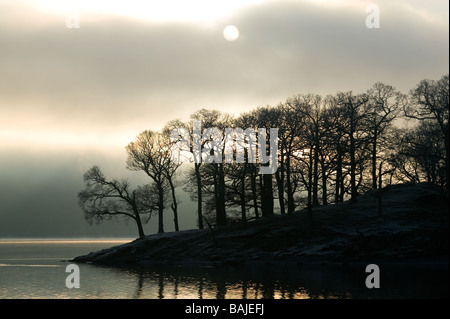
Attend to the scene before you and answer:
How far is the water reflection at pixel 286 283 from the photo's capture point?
32.7 metres

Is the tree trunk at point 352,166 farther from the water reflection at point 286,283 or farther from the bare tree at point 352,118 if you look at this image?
the water reflection at point 286,283

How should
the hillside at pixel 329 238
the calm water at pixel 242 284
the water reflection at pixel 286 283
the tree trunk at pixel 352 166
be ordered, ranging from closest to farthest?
the water reflection at pixel 286 283, the calm water at pixel 242 284, the hillside at pixel 329 238, the tree trunk at pixel 352 166

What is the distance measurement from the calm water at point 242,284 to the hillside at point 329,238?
11.9ft

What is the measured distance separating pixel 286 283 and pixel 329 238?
17.6 metres

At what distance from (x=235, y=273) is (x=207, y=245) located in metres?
14.0

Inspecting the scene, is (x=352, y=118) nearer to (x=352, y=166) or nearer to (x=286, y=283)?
(x=352, y=166)

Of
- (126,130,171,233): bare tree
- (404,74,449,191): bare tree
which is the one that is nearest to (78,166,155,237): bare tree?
(126,130,171,233): bare tree

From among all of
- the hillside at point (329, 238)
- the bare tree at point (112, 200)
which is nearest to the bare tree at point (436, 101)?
the hillside at point (329, 238)

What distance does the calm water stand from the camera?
3331 centimetres

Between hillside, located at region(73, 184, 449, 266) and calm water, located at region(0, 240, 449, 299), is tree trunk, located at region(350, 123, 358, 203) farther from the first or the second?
calm water, located at region(0, 240, 449, 299)

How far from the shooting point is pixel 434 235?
50188 mm

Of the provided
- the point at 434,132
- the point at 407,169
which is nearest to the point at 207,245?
the point at 434,132

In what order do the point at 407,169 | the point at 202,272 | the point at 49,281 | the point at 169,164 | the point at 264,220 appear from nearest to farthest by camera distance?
the point at 49,281
the point at 202,272
the point at 264,220
the point at 169,164
the point at 407,169
